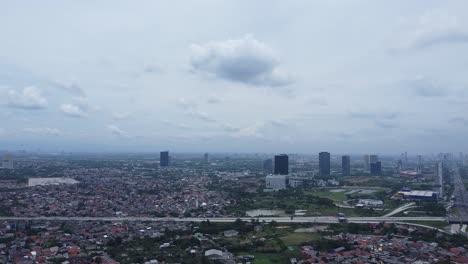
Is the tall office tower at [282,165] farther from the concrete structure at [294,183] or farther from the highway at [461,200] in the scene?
the highway at [461,200]

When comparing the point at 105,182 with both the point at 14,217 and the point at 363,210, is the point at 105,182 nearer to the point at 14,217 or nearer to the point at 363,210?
the point at 14,217

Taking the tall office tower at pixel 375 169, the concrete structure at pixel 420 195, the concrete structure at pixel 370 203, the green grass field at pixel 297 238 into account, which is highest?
the tall office tower at pixel 375 169

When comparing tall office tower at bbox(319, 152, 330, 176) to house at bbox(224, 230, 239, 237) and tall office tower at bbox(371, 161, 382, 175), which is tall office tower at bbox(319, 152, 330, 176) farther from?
house at bbox(224, 230, 239, 237)

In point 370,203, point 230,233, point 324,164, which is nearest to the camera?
point 230,233

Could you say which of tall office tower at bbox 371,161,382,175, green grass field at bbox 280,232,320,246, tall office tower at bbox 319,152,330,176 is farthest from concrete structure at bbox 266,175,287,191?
tall office tower at bbox 371,161,382,175

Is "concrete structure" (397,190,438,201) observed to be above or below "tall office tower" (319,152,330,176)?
below

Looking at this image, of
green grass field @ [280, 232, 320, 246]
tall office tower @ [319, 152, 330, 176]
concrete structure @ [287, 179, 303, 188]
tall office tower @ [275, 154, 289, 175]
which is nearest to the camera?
green grass field @ [280, 232, 320, 246]

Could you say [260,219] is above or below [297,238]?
above

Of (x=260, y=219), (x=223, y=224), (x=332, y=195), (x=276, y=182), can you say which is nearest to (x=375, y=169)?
(x=276, y=182)

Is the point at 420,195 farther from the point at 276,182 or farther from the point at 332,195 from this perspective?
the point at 276,182

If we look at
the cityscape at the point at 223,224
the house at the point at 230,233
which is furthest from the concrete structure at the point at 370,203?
the house at the point at 230,233

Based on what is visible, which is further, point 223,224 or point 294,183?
point 294,183

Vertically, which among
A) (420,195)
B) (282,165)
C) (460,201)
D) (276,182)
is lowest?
(460,201)
